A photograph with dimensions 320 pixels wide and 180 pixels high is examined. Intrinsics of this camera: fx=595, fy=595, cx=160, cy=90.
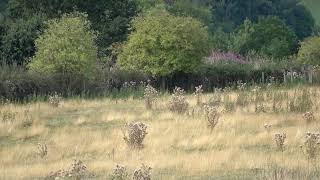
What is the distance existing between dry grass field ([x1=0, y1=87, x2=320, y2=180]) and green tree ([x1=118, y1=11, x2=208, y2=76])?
10650 mm

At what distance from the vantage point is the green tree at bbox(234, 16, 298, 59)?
2424 inches

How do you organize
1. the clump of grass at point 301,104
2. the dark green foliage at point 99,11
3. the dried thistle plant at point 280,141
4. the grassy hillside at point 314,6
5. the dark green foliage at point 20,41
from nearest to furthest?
1. the dried thistle plant at point 280,141
2. the clump of grass at point 301,104
3. the dark green foliage at point 20,41
4. the dark green foliage at point 99,11
5. the grassy hillside at point 314,6

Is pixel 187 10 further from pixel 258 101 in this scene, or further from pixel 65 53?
pixel 258 101

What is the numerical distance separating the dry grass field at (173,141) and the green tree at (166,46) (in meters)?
10.7

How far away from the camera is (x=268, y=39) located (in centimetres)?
6488

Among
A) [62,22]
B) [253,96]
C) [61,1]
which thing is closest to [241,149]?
[253,96]

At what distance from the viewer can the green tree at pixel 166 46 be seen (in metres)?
31.7

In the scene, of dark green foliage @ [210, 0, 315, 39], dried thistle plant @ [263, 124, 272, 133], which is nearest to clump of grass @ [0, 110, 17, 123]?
dried thistle plant @ [263, 124, 272, 133]

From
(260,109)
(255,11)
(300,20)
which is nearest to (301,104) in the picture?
(260,109)

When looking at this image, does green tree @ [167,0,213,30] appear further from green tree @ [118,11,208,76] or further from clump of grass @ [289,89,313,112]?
clump of grass @ [289,89,313,112]

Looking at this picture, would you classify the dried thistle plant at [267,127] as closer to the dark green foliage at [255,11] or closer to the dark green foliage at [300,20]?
the dark green foliage at [300,20]

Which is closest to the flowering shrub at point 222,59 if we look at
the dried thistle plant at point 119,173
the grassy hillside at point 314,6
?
the dried thistle plant at point 119,173

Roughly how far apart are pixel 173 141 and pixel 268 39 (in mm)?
53222

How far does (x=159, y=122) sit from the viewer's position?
1608cm
